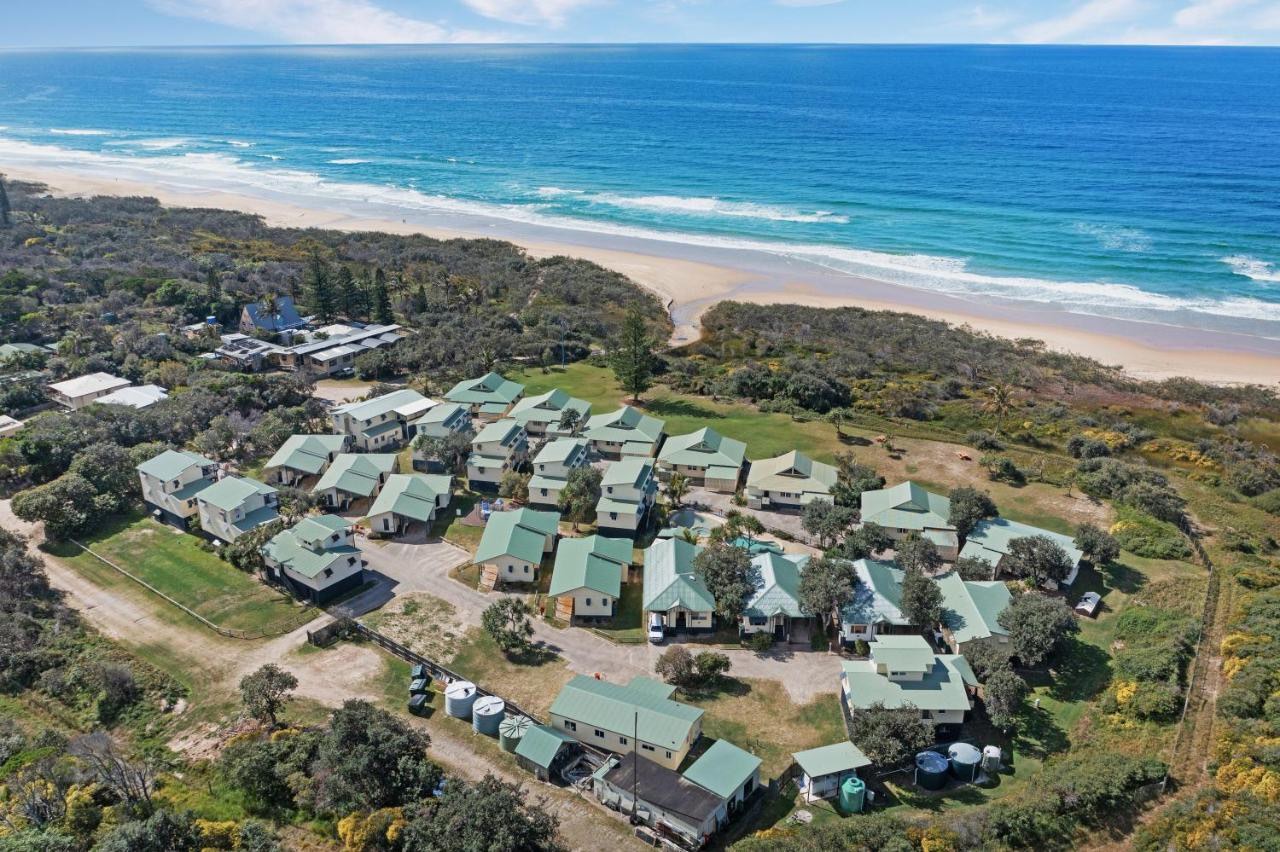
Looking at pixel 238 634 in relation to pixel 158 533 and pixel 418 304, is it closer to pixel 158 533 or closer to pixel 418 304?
pixel 158 533

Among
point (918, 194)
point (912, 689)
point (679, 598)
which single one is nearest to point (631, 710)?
point (679, 598)

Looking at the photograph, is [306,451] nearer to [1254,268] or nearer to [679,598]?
[679,598]

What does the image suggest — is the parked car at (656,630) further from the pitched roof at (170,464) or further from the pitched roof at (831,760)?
the pitched roof at (170,464)

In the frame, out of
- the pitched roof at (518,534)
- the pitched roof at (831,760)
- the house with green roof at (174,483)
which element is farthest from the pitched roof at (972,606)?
the house with green roof at (174,483)

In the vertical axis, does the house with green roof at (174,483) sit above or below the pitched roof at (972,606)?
below

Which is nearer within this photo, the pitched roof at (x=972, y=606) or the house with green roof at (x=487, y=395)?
the pitched roof at (x=972, y=606)

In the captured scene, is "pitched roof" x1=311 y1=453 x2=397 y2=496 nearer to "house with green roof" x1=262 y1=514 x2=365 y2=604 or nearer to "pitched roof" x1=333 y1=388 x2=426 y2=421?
"pitched roof" x1=333 y1=388 x2=426 y2=421

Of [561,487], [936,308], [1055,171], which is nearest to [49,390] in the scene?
[561,487]
